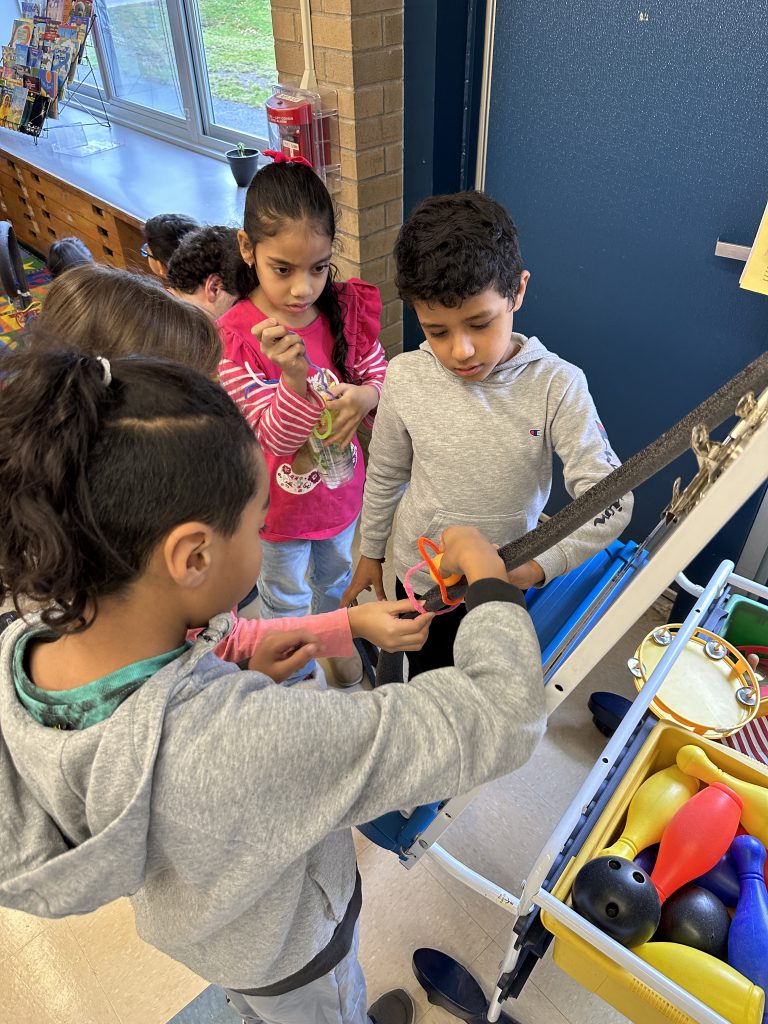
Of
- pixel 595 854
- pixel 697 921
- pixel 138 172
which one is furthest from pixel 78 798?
pixel 138 172

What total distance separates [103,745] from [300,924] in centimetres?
38

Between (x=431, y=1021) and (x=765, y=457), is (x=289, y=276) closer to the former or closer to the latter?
(x=765, y=457)

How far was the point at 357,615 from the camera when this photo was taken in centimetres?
94

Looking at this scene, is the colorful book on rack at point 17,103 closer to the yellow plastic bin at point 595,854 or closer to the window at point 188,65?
the window at point 188,65

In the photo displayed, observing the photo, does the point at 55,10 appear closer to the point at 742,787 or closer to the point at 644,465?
the point at 644,465

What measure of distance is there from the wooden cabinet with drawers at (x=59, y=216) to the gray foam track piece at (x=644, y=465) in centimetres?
246

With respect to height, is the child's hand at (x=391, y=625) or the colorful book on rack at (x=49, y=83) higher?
the colorful book on rack at (x=49, y=83)

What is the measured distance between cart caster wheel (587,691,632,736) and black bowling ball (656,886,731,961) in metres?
0.67

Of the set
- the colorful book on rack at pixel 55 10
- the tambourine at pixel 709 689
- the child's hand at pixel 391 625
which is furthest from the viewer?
the colorful book on rack at pixel 55 10

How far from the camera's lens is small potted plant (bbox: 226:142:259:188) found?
3.01 metres

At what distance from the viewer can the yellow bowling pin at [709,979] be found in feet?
2.87

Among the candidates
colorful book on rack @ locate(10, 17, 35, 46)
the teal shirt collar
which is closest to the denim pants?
the teal shirt collar

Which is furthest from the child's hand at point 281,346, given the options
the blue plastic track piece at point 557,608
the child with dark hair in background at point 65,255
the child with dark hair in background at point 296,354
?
the child with dark hair in background at point 65,255

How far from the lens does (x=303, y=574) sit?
1664 millimetres
